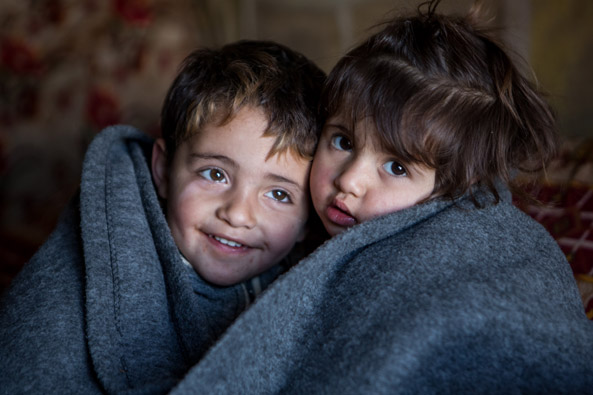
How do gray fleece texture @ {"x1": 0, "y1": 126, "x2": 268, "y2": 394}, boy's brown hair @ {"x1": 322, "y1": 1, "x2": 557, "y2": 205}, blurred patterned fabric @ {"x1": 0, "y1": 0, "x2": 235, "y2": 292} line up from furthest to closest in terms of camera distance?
1. blurred patterned fabric @ {"x1": 0, "y1": 0, "x2": 235, "y2": 292}
2. boy's brown hair @ {"x1": 322, "y1": 1, "x2": 557, "y2": 205}
3. gray fleece texture @ {"x1": 0, "y1": 126, "x2": 268, "y2": 394}

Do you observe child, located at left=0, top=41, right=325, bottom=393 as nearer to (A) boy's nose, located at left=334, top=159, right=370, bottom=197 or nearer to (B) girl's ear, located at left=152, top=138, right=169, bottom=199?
(B) girl's ear, located at left=152, top=138, right=169, bottom=199

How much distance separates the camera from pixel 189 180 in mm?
991

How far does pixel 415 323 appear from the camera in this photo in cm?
60

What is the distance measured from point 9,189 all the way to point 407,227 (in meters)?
2.39

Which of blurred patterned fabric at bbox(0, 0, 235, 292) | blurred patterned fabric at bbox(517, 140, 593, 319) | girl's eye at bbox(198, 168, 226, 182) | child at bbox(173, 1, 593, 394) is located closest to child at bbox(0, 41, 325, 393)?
girl's eye at bbox(198, 168, 226, 182)

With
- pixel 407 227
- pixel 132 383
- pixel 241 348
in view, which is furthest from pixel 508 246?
pixel 132 383

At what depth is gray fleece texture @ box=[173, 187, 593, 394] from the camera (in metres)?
0.59

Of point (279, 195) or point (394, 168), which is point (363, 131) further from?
point (279, 195)

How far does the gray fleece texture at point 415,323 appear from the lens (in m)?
0.59

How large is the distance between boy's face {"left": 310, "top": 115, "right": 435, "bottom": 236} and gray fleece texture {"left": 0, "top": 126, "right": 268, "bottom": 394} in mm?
277

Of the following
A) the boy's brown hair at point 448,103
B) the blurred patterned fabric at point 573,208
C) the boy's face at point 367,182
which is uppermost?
the boy's brown hair at point 448,103

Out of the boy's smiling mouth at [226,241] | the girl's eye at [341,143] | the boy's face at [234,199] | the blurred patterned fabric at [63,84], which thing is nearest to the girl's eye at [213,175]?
the boy's face at [234,199]

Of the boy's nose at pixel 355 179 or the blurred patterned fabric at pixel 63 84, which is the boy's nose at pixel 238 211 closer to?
the boy's nose at pixel 355 179

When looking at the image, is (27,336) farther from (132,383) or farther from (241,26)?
(241,26)
